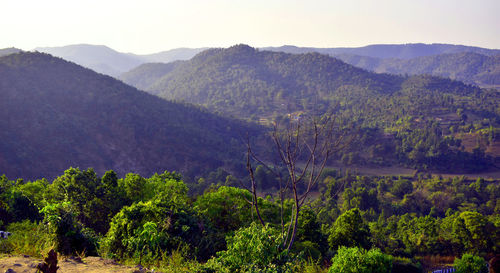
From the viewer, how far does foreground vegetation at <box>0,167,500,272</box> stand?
701cm

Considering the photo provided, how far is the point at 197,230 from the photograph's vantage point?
11078 mm

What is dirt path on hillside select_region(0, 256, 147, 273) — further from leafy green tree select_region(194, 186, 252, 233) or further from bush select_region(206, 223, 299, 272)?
leafy green tree select_region(194, 186, 252, 233)

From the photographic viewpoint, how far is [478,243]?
24.5 metres

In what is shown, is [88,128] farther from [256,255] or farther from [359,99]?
[359,99]

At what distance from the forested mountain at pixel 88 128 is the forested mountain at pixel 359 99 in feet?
75.3

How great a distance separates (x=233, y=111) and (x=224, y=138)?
39.3 m

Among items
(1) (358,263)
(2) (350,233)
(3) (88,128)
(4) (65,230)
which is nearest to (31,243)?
(4) (65,230)

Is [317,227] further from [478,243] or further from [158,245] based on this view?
[478,243]

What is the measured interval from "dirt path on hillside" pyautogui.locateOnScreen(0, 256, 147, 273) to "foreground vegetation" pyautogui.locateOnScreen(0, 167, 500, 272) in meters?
0.39

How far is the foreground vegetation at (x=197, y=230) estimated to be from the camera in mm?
7005

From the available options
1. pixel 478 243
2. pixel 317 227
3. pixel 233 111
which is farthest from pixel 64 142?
pixel 233 111

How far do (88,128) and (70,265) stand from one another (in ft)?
171

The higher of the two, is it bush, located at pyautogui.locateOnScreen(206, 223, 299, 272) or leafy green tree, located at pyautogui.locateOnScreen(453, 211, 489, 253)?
bush, located at pyautogui.locateOnScreen(206, 223, 299, 272)

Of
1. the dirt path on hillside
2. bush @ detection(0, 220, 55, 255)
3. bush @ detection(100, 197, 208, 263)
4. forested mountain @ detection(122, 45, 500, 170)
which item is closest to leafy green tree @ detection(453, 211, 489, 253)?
bush @ detection(100, 197, 208, 263)
